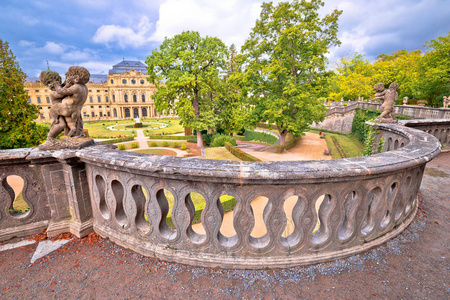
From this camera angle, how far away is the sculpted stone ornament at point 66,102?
3402 mm

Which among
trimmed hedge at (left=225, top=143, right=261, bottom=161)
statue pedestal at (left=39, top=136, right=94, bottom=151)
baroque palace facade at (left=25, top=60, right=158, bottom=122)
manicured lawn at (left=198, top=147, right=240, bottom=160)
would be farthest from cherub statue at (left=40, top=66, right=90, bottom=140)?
baroque palace facade at (left=25, top=60, right=158, bottom=122)

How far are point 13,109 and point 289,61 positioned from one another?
21.2 meters

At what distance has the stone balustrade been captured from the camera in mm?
2527

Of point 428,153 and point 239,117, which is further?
point 239,117

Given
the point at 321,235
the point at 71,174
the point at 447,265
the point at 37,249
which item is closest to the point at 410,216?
the point at 447,265

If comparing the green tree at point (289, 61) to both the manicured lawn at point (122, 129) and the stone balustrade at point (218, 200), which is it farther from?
the manicured lawn at point (122, 129)

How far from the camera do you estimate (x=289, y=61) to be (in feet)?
65.3

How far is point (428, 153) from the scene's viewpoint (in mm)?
3199

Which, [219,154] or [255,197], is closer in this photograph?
[255,197]

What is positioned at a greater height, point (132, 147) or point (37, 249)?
point (37, 249)

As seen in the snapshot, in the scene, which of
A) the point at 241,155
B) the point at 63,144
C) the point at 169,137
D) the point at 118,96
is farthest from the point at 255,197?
the point at 118,96

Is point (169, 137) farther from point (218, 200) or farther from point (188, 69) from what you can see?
point (218, 200)

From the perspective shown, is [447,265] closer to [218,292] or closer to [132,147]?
[218,292]

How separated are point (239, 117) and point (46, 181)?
1964 cm
